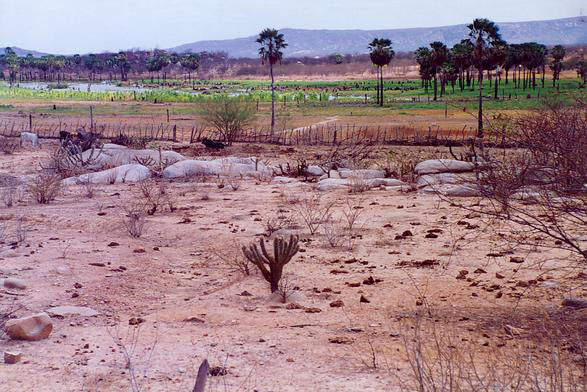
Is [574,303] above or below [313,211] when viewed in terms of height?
above

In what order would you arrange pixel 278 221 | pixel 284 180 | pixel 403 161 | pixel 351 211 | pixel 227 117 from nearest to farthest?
pixel 278 221 < pixel 351 211 < pixel 284 180 < pixel 403 161 < pixel 227 117

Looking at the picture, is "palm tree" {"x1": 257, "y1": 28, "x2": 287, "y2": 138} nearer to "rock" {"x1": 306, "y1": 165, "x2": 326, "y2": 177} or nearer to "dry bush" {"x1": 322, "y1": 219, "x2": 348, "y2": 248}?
"rock" {"x1": 306, "y1": 165, "x2": 326, "y2": 177}

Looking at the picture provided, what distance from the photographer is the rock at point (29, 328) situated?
27.9 feet

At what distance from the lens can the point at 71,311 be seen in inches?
380

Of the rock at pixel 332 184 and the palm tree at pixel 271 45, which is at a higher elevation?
the palm tree at pixel 271 45

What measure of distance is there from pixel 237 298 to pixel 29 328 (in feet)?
9.51

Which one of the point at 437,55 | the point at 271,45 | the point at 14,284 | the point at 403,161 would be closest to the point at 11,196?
the point at 14,284

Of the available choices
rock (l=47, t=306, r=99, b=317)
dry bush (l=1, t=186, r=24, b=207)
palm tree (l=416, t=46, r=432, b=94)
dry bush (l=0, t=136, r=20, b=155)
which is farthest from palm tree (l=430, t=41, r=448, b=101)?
rock (l=47, t=306, r=99, b=317)

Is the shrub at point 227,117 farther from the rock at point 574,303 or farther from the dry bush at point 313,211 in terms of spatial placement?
the rock at point 574,303

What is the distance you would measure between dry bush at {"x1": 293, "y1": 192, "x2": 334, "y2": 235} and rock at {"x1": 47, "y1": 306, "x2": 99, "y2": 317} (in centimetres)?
564

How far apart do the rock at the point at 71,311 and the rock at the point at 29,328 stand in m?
0.87

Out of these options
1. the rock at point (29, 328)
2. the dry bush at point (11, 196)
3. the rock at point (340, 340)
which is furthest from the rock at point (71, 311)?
the dry bush at point (11, 196)

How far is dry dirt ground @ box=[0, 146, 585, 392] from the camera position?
7590 millimetres

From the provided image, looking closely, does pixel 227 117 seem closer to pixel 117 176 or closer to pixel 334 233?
pixel 117 176
